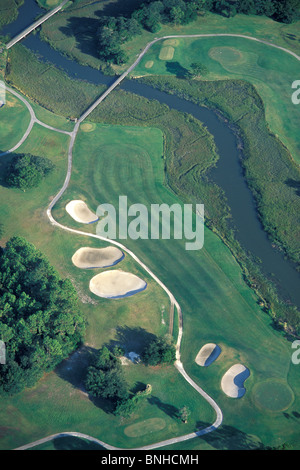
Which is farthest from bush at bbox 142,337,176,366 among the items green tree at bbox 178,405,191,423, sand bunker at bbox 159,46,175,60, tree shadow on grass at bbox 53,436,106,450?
sand bunker at bbox 159,46,175,60

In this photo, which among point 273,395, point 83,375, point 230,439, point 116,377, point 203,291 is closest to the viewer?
point 230,439

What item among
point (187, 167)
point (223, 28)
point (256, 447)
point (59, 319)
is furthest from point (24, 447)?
point (223, 28)

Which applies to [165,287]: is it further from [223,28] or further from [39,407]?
[223,28]

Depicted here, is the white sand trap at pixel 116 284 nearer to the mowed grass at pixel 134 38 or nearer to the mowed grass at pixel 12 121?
the mowed grass at pixel 12 121

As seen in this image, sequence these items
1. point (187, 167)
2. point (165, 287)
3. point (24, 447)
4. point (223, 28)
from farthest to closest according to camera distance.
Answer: point (223, 28)
point (187, 167)
point (165, 287)
point (24, 447)

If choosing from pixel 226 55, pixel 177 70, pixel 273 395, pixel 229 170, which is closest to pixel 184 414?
pixel 273 395

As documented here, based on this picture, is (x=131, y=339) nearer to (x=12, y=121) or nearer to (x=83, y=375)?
(x=83, y=375)

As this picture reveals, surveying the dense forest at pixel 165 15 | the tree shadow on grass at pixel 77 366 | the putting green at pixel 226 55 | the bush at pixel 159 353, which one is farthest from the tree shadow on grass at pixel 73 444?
the putting green at pixel 226 55
